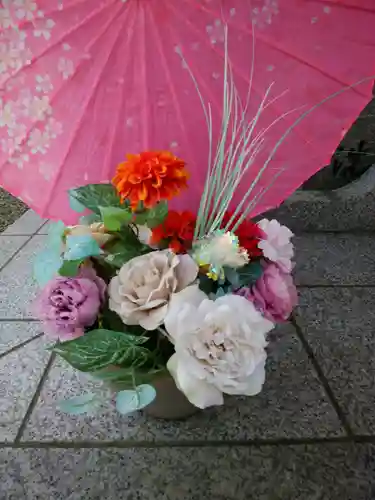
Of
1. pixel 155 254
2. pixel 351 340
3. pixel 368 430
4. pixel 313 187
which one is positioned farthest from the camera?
pixel 313 187

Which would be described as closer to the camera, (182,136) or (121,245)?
(121,245)

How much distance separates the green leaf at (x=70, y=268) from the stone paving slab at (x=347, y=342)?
531 mm

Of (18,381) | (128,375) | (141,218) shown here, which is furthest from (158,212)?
(18,381)

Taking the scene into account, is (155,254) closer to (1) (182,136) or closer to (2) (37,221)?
(1) (182,136)

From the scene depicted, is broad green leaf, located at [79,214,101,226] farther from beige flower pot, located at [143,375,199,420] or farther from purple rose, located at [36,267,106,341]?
beige flower pot, located at [143,375,199,420]

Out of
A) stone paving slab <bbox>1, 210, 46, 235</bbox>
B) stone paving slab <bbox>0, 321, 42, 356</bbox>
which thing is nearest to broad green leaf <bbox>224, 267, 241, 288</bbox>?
stone paving slab <bbox>0, 321, 42, 356</bbox>

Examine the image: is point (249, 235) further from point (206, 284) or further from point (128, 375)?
point (128, 375)

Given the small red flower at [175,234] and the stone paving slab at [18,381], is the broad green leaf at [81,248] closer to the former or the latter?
the small red flower at [175,234]

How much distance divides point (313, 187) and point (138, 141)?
1087 millimetres

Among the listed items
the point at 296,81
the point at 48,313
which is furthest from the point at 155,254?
the point at 296,81

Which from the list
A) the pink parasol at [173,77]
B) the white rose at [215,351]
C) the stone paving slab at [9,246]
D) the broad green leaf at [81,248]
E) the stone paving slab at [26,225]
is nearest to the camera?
the white rose at [215,351]

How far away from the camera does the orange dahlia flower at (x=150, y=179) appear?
720 millimetres

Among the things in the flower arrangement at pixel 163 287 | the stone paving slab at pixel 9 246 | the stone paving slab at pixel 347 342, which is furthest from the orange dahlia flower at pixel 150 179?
the stone paving slab at pixel 9 246

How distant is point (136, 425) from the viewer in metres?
0.86
